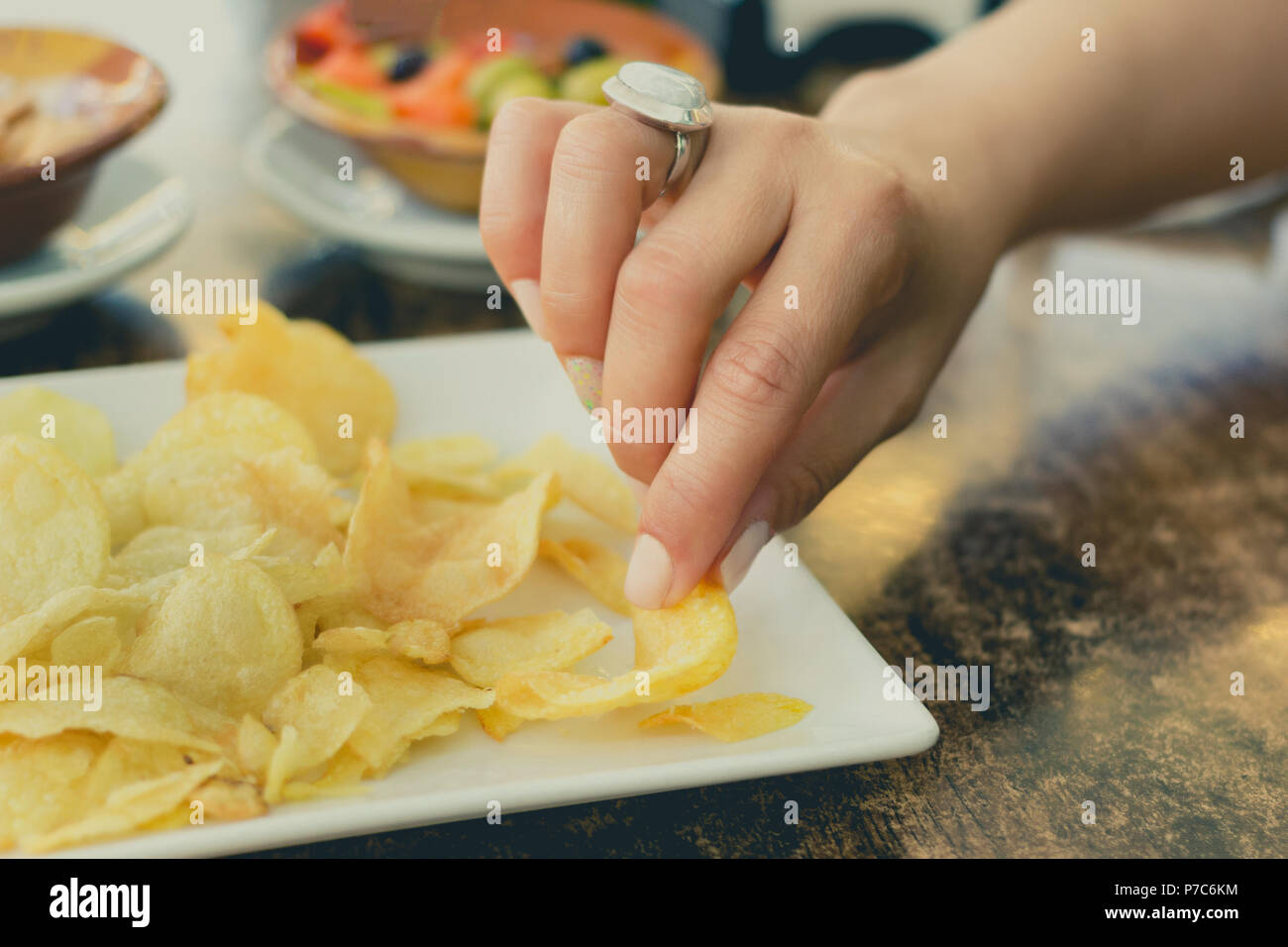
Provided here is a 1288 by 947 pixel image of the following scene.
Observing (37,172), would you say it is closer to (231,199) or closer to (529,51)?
(231,199)

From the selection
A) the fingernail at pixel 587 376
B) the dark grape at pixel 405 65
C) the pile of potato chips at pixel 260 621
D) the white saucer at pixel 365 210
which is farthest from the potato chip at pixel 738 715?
the dark grape at pixel 405 65

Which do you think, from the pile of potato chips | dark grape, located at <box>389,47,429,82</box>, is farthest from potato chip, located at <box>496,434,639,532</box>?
dark grape, located at <box>389,47,429,82</box>

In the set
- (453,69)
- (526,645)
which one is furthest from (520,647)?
(453,69)

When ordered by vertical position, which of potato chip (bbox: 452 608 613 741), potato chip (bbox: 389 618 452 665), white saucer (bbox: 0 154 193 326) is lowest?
potato chip (bbox: 452 608 613 741)

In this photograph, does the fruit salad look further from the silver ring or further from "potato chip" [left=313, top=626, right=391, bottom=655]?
"potato chip" [left=313, top=626, right=391, bottom=655]

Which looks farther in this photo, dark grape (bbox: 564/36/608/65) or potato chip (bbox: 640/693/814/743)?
dark grape (bbox: 564/36/608/65)

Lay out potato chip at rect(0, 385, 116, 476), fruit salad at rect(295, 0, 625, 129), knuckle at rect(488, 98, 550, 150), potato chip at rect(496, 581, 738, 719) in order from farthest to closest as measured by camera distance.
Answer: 1. fruit salad at rect(295, 0, 625, 129)
2. potato chip at rect(0, 385, 116, 476)
3. knuckle at rect(488, 98, 550, 150)
4. potato chip at rect(496, 581, 738, 719)
